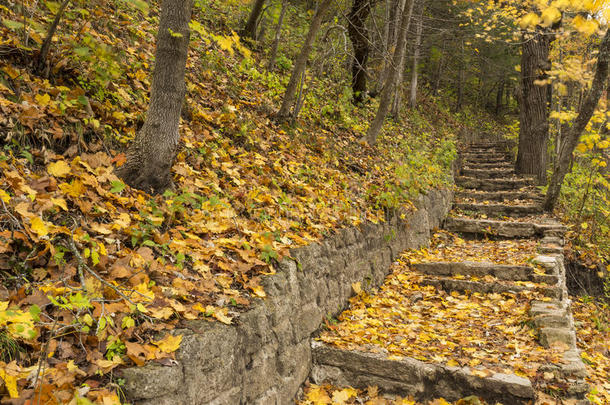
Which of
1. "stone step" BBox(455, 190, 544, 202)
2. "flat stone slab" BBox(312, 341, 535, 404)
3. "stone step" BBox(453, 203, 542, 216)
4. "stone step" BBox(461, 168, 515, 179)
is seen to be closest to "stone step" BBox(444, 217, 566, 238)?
"stone step" BBox(453, 203, 542, 216)

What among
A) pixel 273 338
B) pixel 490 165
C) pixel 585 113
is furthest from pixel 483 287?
pixel 490 165

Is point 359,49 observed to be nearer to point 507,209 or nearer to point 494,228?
point 507,209

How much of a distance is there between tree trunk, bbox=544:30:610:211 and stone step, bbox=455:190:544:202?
811 mm

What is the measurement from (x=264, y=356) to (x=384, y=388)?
1.25 metres

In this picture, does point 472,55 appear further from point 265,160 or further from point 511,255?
point 265,160

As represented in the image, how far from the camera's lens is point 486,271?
5.20 m

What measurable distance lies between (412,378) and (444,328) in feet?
3.13

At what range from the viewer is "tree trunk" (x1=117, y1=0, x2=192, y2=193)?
3168 millimetres

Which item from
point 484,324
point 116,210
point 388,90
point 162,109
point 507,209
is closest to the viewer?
point 116,210

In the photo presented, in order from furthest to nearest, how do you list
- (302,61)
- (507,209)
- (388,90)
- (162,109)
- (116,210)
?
(507,209) < (388,90) < (302,61) < (162,109) < (116,210)

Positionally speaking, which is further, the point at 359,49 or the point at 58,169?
the point at 359,49

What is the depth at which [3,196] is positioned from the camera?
209 cm

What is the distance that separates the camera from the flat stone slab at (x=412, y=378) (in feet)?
9.68

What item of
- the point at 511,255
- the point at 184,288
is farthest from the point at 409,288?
the point at 184,288
